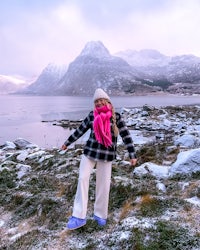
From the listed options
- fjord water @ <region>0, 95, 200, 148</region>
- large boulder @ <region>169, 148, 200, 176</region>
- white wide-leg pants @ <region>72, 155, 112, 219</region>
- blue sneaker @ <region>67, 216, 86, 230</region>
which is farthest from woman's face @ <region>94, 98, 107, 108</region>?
fjord water @ <region>0, 95, 200, 148</region>

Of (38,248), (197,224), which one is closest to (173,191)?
(197,224)

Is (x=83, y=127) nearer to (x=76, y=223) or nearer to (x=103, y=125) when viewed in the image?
(x=103, y=125)

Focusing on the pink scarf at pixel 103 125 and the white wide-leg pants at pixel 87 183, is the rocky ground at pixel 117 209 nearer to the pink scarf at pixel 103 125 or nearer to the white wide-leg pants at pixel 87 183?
the white wide-leg pants at pixel 87 183

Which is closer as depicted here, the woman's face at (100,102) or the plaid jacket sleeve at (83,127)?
the woman's face at (100,102)

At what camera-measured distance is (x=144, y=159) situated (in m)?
11.2

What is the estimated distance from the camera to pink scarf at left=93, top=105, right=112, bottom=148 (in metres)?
5.34

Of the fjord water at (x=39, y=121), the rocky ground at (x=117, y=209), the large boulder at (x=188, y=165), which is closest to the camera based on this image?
the rocky ground at (x=117, y=209)

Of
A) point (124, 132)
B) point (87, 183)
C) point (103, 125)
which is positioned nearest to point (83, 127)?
point (103, 125)

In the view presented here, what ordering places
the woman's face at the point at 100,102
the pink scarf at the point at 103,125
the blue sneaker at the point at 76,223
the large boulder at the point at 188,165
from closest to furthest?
1. the pink scarf at the point at 103,125
2. the woman's face at the point at 100,102
3. the blue sneaker at the point at 76,223
4. the large boulder at the point at 188,165

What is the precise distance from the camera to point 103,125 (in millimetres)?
5352

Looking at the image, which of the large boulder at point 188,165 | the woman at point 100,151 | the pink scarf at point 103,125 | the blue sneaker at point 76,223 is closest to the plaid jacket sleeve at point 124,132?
the woman at point 100,151

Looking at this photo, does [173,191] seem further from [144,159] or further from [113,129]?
[144,159]

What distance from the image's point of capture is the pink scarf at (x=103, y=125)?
534 centimetres

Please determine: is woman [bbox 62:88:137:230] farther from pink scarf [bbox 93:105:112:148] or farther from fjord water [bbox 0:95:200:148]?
fjord water [bbox 0:95:200:148]
